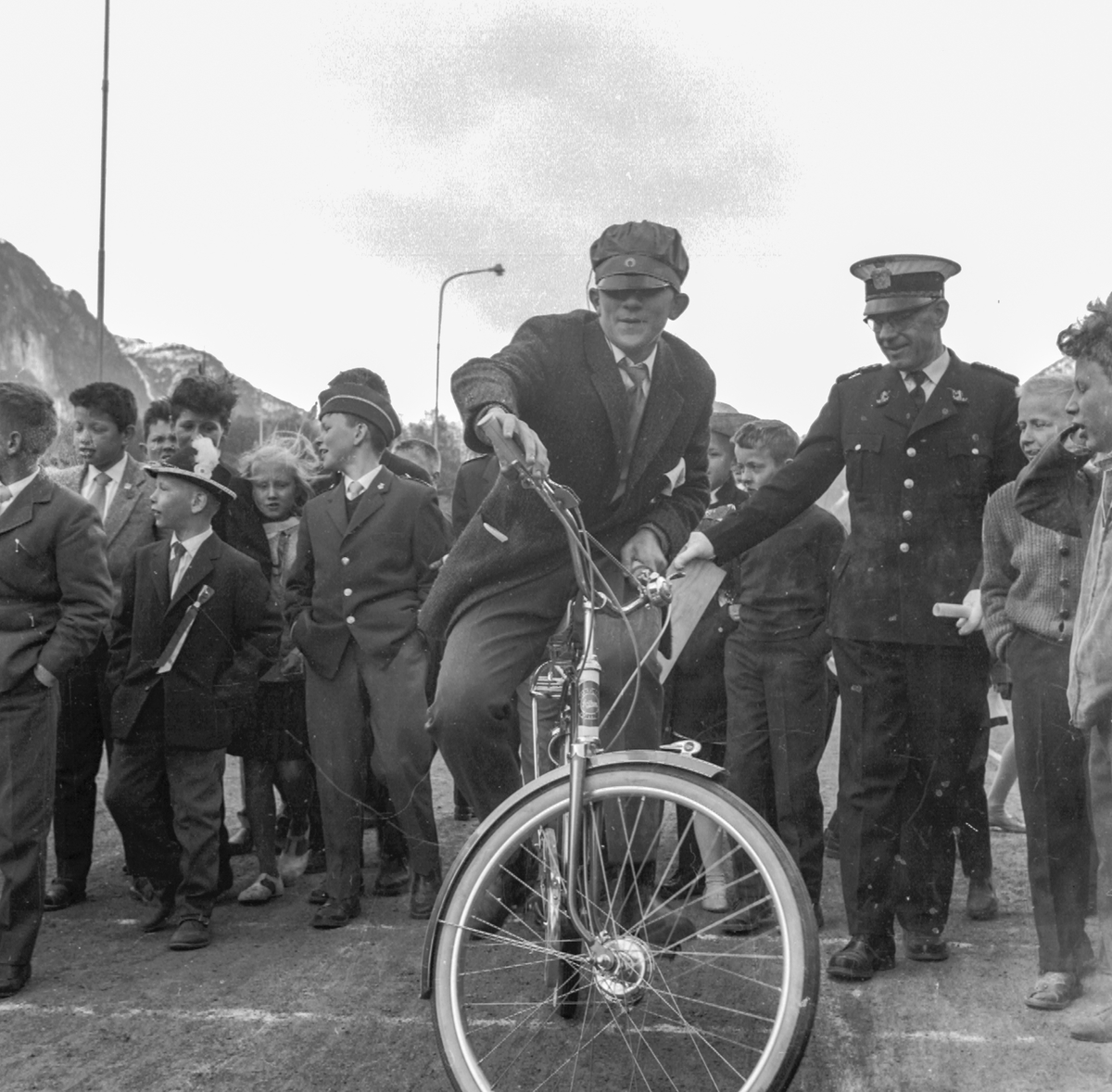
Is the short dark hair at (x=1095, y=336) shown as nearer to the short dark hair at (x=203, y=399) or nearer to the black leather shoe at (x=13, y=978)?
the black leather shoe at (x=13, y=978)

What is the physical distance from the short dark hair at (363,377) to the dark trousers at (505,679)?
3.01 meters

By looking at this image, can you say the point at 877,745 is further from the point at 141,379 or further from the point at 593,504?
the point at 141,379

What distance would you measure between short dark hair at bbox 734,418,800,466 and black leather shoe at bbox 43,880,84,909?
3387 mm

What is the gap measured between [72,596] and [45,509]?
0.33 m

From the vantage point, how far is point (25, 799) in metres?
5.20

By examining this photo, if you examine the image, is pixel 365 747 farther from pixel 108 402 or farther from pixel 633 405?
pixel 633 405

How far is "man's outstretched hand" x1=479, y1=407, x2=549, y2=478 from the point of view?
11.6 feet

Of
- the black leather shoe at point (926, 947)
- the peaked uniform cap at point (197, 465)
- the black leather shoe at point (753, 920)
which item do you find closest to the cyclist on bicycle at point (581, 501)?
the black leather shoe at point (753, 920)

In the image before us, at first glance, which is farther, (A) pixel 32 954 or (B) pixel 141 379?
(B) pixel 141 379

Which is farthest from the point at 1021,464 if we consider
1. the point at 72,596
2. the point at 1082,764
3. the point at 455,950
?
the point at 72,596

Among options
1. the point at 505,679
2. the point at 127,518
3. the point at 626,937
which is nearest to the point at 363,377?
the point at 127,518

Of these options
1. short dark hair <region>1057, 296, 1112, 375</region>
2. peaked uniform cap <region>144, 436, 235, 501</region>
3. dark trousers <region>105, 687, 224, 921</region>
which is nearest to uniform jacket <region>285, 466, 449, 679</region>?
peaked uniform cap <region>144, 436, 235, 501</region>

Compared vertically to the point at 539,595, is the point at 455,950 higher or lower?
lower

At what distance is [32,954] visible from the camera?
5.41 meters
